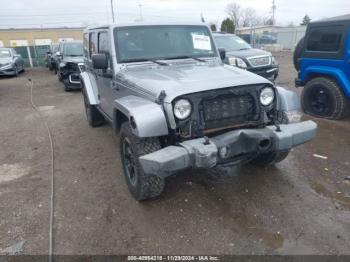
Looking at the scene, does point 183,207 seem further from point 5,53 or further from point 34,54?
point 34,54

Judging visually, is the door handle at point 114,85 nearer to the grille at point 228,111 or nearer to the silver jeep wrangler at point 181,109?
the silver jeep wrangler at point 181,109

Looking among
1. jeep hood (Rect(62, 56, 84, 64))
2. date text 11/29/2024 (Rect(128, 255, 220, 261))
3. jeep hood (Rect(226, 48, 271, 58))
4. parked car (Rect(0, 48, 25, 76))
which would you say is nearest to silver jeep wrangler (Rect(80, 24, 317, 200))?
date text 11/29/2024 (Rect(128, 255, 220, 261))

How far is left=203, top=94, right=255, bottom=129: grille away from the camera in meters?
3.12

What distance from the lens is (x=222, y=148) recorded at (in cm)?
281

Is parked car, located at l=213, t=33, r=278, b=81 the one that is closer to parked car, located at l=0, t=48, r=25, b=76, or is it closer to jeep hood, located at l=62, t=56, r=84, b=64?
jeep hood, located at l=62, t=56, r=84, b=64

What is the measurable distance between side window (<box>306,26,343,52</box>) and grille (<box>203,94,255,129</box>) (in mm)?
3517

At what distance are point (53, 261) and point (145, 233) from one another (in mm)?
857

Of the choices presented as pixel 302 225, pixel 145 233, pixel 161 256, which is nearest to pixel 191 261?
pixel 161 256

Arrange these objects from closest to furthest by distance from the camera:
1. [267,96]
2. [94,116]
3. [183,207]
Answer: [267,96] → [183,207] → [94,116]

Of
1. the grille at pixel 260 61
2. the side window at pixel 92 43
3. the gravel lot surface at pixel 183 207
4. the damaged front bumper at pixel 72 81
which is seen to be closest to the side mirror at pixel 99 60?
the side window at pixel 92 43

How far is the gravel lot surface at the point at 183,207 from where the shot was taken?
288 centimetres

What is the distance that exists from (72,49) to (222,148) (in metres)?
11.4

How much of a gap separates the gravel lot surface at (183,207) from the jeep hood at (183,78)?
4.29ft

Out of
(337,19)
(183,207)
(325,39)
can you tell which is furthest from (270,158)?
(337,19)
